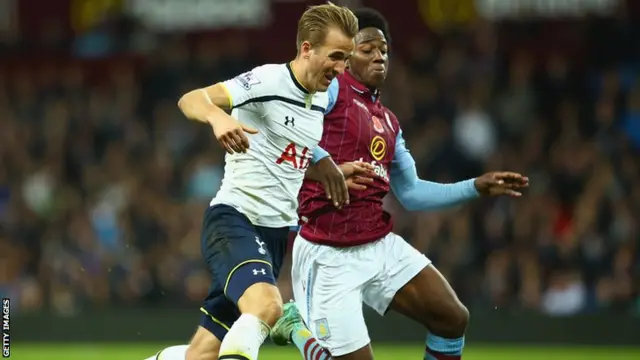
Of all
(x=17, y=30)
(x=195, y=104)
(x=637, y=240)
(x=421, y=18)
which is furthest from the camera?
(x=17, y=30)

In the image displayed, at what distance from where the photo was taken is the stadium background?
39.7 ft

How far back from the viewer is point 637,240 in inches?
473

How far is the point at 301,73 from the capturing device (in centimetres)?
630

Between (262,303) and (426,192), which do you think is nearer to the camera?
(262,303)

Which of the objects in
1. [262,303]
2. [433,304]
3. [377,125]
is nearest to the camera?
[262,303]

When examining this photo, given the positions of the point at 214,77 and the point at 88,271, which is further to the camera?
the point at 214,77

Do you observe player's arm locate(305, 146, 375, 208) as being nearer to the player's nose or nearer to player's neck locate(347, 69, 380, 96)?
the player's nose

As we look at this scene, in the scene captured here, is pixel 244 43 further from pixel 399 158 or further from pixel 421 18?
pixel 399 158

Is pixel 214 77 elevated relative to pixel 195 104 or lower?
lower

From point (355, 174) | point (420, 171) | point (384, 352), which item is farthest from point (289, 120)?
point (420, 171)

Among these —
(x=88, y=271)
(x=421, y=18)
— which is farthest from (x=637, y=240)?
(x=88, y=271)

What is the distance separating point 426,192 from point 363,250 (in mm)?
657

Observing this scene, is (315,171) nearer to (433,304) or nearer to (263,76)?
(263,76)

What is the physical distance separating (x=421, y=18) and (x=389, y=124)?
8352mm
